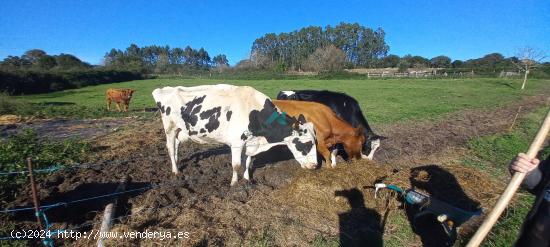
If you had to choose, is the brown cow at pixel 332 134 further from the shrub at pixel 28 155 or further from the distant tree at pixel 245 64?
the distant tree at pixel 245 64

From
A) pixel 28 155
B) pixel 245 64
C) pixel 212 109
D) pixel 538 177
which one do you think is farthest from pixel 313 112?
pixel 245 64

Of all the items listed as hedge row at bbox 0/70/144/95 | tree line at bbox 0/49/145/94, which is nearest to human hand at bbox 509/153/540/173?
tree line at bbox 0/49/145/94

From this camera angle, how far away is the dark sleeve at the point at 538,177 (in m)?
2.36

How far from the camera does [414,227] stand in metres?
4.86

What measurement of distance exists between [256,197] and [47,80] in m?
46.4

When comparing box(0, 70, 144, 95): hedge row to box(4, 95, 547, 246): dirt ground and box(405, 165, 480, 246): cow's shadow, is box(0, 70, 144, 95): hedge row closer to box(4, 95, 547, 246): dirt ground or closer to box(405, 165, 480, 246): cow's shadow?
box(4, 95, 547, 246): dirt ground

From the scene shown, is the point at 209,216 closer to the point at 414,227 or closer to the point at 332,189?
the point at 332,189

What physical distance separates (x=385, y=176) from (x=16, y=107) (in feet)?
62.8

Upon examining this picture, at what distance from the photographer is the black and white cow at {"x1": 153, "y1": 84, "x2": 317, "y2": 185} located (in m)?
6.44

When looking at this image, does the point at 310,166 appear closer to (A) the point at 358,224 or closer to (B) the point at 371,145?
(A) the point at 358,224

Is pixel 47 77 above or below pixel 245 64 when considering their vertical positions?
above

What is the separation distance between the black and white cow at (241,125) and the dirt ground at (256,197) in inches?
21.2

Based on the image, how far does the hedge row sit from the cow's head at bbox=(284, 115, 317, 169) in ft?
106

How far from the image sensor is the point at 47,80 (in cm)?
4056
